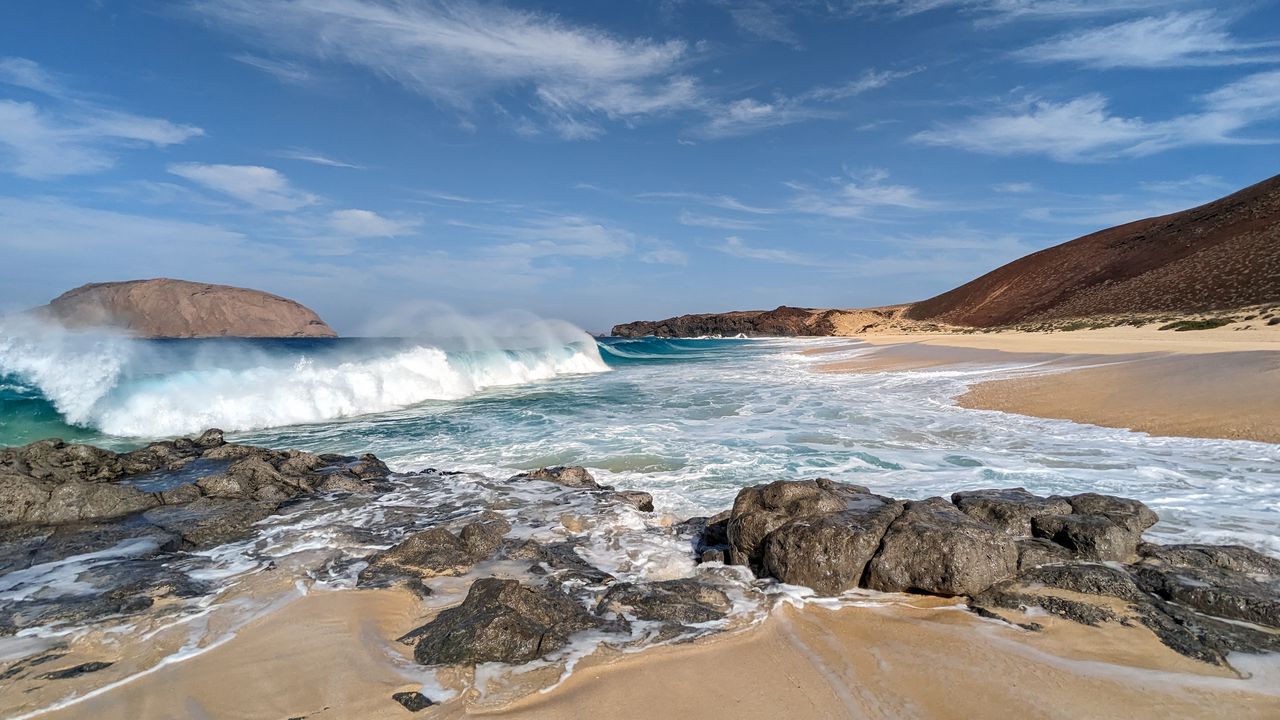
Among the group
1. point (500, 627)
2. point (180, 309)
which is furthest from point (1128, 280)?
point (180, 309)

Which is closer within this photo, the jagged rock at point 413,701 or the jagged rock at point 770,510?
the jagged rock at point 413,701

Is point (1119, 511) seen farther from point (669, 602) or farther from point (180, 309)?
point (180, 309)

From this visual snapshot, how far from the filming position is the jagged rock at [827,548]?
425 centimetres

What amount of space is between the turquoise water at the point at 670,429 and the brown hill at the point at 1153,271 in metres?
33.8

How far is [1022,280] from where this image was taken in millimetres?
78688

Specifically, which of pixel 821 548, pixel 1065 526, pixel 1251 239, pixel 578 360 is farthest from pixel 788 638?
pixel 1251 239

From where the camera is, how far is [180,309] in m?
92.6

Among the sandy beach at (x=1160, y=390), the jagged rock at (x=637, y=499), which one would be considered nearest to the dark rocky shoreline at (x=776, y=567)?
the jagged rock at (x=637, y=499)

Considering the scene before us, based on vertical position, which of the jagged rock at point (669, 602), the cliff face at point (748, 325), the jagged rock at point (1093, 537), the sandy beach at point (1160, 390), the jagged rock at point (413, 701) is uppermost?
the cliff face at point (748, 325)

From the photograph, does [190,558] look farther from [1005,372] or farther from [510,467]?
[1005,372]

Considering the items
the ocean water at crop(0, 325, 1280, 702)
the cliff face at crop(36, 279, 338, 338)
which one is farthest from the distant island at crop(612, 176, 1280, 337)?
the cliff face at crop(36, 279, 338, 338)

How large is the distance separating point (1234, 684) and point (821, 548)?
2177 millimetres

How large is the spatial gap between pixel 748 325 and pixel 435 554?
355ft

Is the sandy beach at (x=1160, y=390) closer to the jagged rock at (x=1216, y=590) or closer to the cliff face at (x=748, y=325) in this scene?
the jagged rock at (x=1216, y=590)
